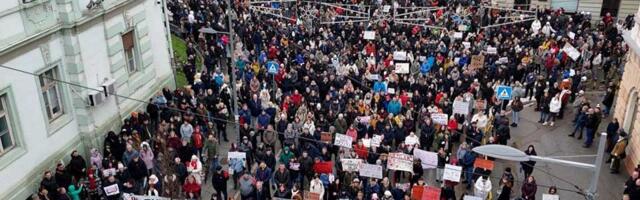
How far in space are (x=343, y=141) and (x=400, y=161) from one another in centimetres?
185

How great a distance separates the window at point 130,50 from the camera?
2139 cm

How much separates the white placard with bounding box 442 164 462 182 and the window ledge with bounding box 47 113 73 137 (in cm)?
1087

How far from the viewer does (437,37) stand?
94.9ft

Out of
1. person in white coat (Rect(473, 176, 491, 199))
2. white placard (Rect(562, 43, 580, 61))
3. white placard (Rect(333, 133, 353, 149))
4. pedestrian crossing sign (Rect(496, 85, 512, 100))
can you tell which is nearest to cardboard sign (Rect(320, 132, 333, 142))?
white placard (Rect(333, 133, 353, 149))

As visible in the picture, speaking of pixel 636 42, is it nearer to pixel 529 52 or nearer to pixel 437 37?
pixel 529 52

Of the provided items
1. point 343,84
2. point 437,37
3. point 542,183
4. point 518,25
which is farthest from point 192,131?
point 518,25

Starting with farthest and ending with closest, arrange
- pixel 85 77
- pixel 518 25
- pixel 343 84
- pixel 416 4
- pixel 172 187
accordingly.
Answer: pixel 416 4
pixel 518 25
pixel 343 84
pixel 85 77
pixel 172 187

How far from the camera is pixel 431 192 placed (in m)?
16.1

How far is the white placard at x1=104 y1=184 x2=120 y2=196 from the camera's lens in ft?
52.7

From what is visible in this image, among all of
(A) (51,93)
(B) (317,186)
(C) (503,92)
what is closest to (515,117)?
(C) (503,92)

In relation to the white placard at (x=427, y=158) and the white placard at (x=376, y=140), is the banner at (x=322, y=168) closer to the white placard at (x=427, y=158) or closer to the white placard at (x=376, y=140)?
the white placard at (x=376, y=140)

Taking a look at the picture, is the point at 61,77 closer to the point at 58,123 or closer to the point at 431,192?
the point at 58,123

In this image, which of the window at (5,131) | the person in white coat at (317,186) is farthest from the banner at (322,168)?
the window at (5,131)

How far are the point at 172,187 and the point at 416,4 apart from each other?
22439 millimetres
